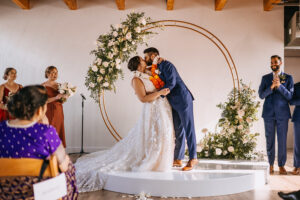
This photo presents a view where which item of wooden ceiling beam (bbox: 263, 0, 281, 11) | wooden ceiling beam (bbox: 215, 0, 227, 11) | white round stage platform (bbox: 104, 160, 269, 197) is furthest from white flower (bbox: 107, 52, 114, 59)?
wooden ceiling beam (bbox: 263, 0, 281, 11)

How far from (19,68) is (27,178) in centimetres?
607

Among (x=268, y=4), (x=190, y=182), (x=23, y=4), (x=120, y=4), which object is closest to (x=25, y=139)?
Result: (x=190, y=182)

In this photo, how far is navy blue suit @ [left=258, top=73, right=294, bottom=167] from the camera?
4836 millimetres

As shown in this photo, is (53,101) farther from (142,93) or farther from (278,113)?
(278,113)

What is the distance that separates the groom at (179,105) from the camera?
4.26 m

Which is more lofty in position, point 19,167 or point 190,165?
point 19,167

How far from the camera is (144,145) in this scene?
166 inches

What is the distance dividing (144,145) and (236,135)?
69.6 inches

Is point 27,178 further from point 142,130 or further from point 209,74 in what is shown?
point 209,74

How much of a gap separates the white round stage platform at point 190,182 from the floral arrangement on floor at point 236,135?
84 centimetres

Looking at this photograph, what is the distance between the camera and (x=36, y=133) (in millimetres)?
2006

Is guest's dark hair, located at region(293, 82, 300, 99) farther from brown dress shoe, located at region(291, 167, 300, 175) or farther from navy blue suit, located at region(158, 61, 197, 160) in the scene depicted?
navy blue suit, located at region(158, 61, 197, 160)

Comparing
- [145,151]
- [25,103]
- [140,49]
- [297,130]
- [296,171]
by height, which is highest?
[140,49]

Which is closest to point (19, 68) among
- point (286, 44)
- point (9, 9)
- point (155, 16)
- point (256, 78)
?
point (9, 9)
